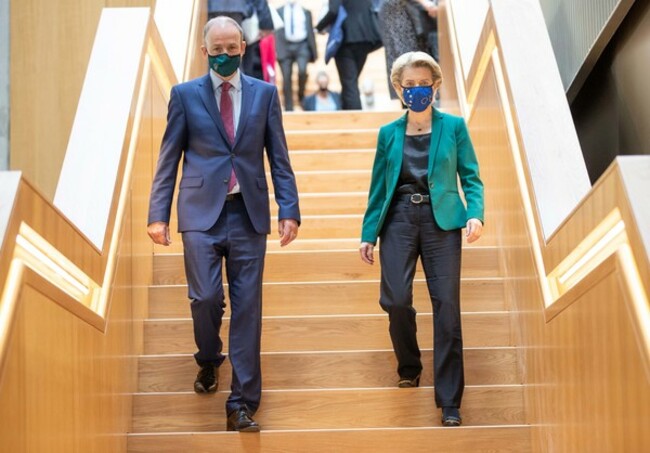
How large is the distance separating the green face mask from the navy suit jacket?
0.29ft

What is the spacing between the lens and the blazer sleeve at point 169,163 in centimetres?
479

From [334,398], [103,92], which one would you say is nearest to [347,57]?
[103,92]

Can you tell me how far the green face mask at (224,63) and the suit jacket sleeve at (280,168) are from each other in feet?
0.67

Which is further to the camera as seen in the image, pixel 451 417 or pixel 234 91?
pixel 234 91

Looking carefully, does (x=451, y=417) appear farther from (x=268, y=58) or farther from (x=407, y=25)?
(x=268, y=58)

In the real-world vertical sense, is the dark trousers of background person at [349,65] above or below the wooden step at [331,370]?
above

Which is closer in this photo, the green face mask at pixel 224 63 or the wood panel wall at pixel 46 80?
the green face mask at pixel 224 63

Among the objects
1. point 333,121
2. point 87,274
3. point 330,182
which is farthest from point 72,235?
point 333,121

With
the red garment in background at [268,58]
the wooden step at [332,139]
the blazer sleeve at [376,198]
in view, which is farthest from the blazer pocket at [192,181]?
the red garment in background at [268,58]

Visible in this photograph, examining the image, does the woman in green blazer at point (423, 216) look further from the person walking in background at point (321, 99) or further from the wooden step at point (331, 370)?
the person walking in background at point (321, 99)

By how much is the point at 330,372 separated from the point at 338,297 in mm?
617

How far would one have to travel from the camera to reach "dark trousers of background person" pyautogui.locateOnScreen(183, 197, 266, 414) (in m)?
4.70

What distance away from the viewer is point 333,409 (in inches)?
194

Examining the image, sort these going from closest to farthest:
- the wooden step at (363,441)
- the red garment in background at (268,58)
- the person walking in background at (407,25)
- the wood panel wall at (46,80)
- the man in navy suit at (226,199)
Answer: the wooden step at (363,441)
the man in navy suit at (226,199)
the wood panel wall at (46,80)
the person walking in background at (407,25)
the red garment in background at (268,58)
